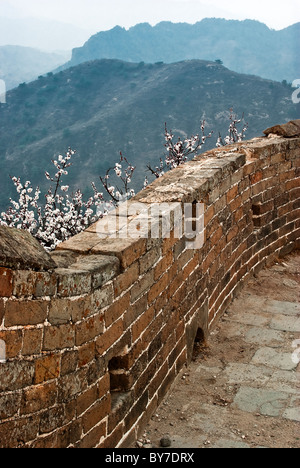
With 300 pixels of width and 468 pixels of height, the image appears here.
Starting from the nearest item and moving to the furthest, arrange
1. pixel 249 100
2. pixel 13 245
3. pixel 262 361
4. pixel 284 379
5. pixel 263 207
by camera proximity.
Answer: pixel 13 245 < pixel 284 379 < pixel 262 361 < pixel 263 207 < pixel 249 100

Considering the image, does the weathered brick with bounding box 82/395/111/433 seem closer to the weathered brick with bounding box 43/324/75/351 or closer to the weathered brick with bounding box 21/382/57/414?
the weathered brick with bounding box 21/382/57/414

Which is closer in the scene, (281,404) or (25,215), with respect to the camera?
(281,404)

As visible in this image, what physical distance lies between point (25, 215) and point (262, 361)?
8.79m

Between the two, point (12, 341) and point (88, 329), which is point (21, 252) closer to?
point (12, 341)

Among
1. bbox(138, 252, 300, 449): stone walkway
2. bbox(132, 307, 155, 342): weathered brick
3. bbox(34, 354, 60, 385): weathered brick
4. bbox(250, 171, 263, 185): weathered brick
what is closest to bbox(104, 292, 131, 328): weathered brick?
bbox(132, 307, 155, 342): weathered brick

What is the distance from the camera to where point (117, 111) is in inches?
2982

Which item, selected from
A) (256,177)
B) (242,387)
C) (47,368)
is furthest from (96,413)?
(256,177)

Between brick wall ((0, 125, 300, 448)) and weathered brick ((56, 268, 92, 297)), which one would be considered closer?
brick wall ((0, 125, 300, 448))

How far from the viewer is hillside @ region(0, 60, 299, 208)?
66500 millimetres

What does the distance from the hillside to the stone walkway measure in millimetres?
53082

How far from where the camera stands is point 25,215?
12.0m

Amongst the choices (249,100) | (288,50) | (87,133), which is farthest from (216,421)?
(288,50)

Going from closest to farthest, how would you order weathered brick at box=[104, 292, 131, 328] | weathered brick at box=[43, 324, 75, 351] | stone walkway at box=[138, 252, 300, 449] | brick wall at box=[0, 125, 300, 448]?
brick wall at box=[0, 125, 300, 448] → weathered brick at box=[43, 324, 75, 351] → weathered brick at box=[104, 292, 131, 328] → stone walkway at box=[138, 252, 300, 449]

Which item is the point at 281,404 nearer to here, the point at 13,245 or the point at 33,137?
the point at 13,245
